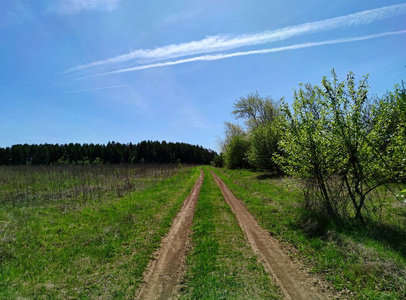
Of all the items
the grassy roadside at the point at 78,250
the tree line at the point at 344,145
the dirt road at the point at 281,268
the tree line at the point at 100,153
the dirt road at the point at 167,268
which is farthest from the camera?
the tree line at the point at 100,153

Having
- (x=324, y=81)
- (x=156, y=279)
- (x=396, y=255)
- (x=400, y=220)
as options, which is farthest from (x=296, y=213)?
(x=156, y=279)

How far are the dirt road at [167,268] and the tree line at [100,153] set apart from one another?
209ft

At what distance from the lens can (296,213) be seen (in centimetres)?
963

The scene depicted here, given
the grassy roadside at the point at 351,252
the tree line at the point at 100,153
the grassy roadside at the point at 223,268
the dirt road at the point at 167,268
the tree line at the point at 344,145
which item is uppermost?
the tree line at the point at 100,153

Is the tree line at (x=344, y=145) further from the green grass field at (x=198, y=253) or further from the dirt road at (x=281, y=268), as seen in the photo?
the dirt road at (x=281, y=268)

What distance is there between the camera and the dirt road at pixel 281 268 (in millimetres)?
4312

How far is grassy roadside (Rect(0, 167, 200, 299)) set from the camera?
4625 mm

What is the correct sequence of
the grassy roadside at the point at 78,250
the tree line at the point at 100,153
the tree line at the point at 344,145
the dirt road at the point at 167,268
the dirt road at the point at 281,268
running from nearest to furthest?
the dirt road at the point at 281,268 → the dirt road at the point at 167,268 → the grassy roadside at the point at 78,250 → the tree line at the point at 344,145 → the tree line at the point at 100,153

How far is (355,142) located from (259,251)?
18.2 feet

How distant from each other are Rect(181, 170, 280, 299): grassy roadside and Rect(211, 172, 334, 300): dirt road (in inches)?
9.8

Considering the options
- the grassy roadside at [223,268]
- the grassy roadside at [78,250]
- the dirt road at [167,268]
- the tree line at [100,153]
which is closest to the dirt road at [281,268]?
the grassy roadside at [223,268]

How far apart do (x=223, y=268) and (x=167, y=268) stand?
148cm

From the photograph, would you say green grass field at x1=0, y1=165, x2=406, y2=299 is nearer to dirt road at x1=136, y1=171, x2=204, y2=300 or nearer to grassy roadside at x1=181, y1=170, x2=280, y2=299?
grassy roadside at x1=181, y1=170, x2=280, y2=299

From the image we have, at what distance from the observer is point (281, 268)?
5336 mm
